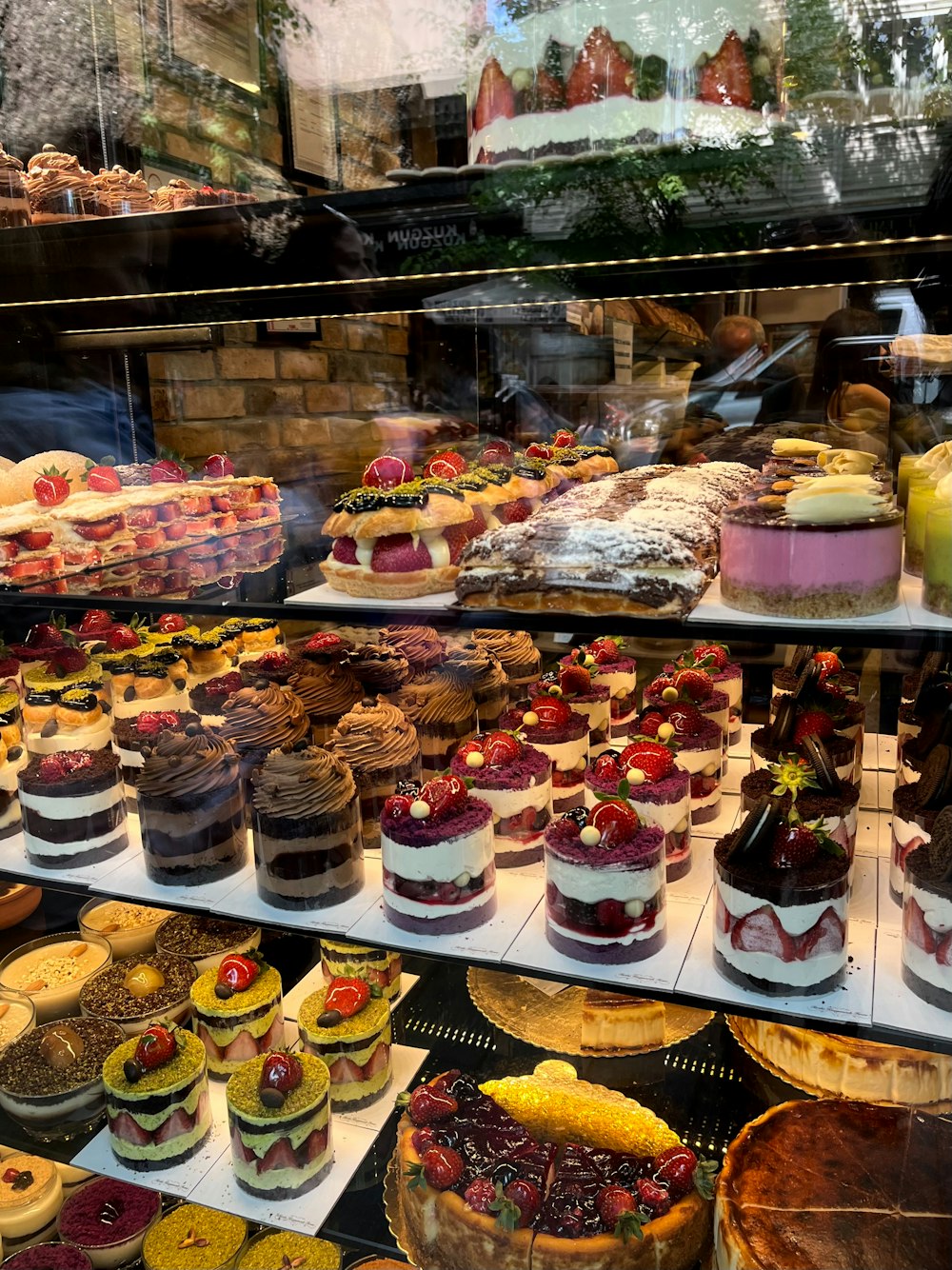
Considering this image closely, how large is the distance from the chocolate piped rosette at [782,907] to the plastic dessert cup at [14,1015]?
2.09 metres

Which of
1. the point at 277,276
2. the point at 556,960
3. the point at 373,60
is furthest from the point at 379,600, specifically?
the point at 373,60

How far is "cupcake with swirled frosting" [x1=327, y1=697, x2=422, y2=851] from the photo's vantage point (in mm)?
2285

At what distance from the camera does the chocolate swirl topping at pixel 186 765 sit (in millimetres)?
2154

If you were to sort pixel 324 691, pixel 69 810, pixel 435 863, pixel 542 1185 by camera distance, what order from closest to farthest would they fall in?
pixel 435 863 → pixel 542 1185 → pixel 69 810 → pixel 324 691

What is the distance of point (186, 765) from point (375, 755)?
427mm

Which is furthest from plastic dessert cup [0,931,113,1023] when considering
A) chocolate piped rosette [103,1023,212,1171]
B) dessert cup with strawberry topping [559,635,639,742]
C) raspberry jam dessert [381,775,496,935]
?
dessert cup with strawberry topping [559,635,639,742]

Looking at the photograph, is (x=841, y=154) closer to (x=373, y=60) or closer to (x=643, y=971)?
(x=373, y=60)

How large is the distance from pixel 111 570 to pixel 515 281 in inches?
46.1

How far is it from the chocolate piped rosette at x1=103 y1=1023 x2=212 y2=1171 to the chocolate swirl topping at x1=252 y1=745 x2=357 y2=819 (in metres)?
0.77

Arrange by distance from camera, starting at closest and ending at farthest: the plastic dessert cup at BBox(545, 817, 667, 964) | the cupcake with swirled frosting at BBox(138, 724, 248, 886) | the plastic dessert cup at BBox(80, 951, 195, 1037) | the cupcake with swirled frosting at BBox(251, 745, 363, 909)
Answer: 1. the plastic dessert cup at BBox(545, 817, 667, 964)
2. the cupcake with swirled frosting at BBox(251, 745, 363, 909)
3. the cupcake with swirled frosting at BBox(138, 724, 248, 886)
4. the plastic dessert cup at BBox(80, 951, 195, 1037)

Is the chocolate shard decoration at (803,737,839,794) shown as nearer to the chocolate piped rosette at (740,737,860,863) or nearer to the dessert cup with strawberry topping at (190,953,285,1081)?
the chocolate piped rosette at (740,737,860,863)

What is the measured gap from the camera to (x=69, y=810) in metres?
2.27

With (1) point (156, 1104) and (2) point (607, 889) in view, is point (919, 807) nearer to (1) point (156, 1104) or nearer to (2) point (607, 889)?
(2) point (607, 889)

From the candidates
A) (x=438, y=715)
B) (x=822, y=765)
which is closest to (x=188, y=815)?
(x=438, y=715)
